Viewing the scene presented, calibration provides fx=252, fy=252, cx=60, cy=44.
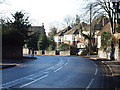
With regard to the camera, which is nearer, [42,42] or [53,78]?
[53,78]

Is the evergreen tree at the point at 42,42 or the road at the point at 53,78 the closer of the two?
the road at the point at 53,78

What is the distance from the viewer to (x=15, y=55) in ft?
134

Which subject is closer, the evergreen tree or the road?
Answer: the road

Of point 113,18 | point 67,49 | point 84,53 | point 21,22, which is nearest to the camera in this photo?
point 113,18

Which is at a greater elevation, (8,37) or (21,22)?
(21,22)

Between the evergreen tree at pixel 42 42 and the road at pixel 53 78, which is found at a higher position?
the evergreen tree at pixel 42 42

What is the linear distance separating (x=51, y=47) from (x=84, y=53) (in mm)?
16993

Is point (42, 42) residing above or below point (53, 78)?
above

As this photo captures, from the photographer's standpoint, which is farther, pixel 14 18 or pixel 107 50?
pixel 14 18

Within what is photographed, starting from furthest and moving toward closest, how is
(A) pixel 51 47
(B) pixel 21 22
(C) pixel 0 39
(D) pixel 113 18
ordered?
(A) pixel 51 47 < (B) pixel 21 22 < (D) pixel 113 18 < (C) pixel 0 39

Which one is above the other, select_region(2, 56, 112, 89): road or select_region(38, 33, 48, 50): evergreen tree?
select_region(38, 33, 48, 50): evergreen tree

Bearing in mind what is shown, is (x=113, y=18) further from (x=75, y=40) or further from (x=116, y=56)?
(x=75, y=40)

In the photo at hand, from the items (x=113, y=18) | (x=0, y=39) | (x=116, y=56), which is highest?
(x=113, y=18)

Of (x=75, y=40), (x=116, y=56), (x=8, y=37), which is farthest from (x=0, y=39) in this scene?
(x=75, y=40)
